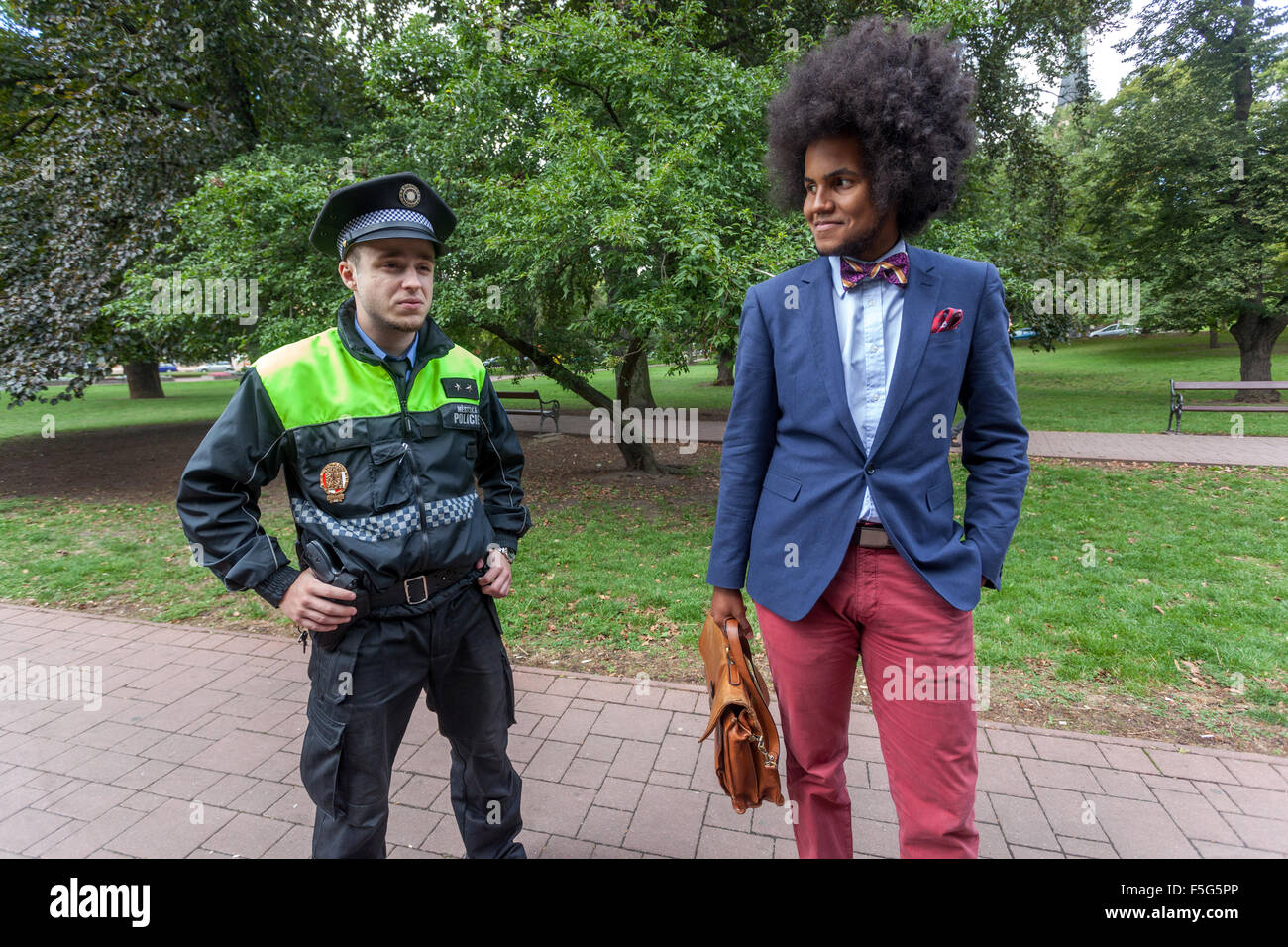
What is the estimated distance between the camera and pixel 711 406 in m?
19.6

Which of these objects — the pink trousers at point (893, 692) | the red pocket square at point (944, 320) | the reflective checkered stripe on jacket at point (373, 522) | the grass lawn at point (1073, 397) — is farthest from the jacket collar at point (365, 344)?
the grass lawn at point (1073, 397)

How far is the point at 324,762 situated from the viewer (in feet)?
6.48

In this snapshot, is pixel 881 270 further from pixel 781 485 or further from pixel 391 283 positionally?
pixel 391 283

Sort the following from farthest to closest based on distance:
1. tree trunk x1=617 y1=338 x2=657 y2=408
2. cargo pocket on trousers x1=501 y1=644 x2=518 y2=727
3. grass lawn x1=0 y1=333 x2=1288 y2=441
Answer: grass lawn x1=0 y1=333 x2=1288 y2=441 → tree trunk x1=617 y1=338 x2=657 y2=408 → cargo pocket on trousers x1=501 y1=644 x2=518 y2=727

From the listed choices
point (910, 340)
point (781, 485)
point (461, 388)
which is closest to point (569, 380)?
point (461, 388)

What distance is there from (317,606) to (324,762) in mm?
474

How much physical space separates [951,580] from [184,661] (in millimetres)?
4647

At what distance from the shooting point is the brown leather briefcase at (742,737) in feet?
6.25

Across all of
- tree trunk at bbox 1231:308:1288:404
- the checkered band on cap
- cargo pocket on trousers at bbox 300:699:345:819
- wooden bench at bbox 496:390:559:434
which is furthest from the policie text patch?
tree trunk at bbox 1231:308:1288:404

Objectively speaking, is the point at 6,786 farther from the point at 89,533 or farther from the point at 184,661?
the point at 89,533

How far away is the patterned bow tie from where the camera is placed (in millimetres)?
1925

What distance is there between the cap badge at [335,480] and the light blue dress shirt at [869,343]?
4.74 ft

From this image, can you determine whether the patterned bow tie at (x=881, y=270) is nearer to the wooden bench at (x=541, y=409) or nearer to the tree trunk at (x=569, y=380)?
the tree trunk at (x=569, y=380)

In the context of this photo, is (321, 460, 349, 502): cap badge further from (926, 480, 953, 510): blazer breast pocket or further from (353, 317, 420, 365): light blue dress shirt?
(926, 480, 953, 510): blazer breast pocket
